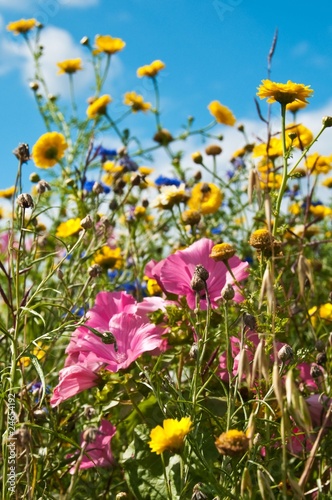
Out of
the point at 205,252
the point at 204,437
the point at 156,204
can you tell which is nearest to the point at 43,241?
the point at 156,204

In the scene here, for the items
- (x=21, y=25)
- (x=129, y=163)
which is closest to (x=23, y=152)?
(x=129, y=163)

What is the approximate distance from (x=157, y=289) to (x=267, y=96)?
427mm

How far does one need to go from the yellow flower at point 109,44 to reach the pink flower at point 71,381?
182cm

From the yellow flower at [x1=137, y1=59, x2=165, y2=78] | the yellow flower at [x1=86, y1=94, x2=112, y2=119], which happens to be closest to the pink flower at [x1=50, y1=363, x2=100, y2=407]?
the yellow flower at [x1=86, y1=94, x2=112, y2=119]

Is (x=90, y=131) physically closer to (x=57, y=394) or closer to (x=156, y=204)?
(x=156, y=204)

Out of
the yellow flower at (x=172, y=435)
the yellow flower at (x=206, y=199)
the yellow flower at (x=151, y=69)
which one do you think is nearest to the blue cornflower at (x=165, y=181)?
the yellow flower at (x=206, y=199)

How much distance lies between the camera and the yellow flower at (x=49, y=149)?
5.21 feet

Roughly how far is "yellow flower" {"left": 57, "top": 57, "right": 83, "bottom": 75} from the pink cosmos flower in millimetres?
1728

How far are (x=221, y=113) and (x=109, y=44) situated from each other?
21.5 inches

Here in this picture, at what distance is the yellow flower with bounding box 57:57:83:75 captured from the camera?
252 cm

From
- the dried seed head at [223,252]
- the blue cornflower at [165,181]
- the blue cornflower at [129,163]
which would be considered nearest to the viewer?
the dried seed head at [223,252]

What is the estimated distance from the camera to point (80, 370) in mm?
895

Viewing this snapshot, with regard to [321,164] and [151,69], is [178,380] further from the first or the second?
[151,69]

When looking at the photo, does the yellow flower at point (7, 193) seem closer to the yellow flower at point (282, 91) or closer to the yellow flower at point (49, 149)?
the yellow flower at point (49, 149)
